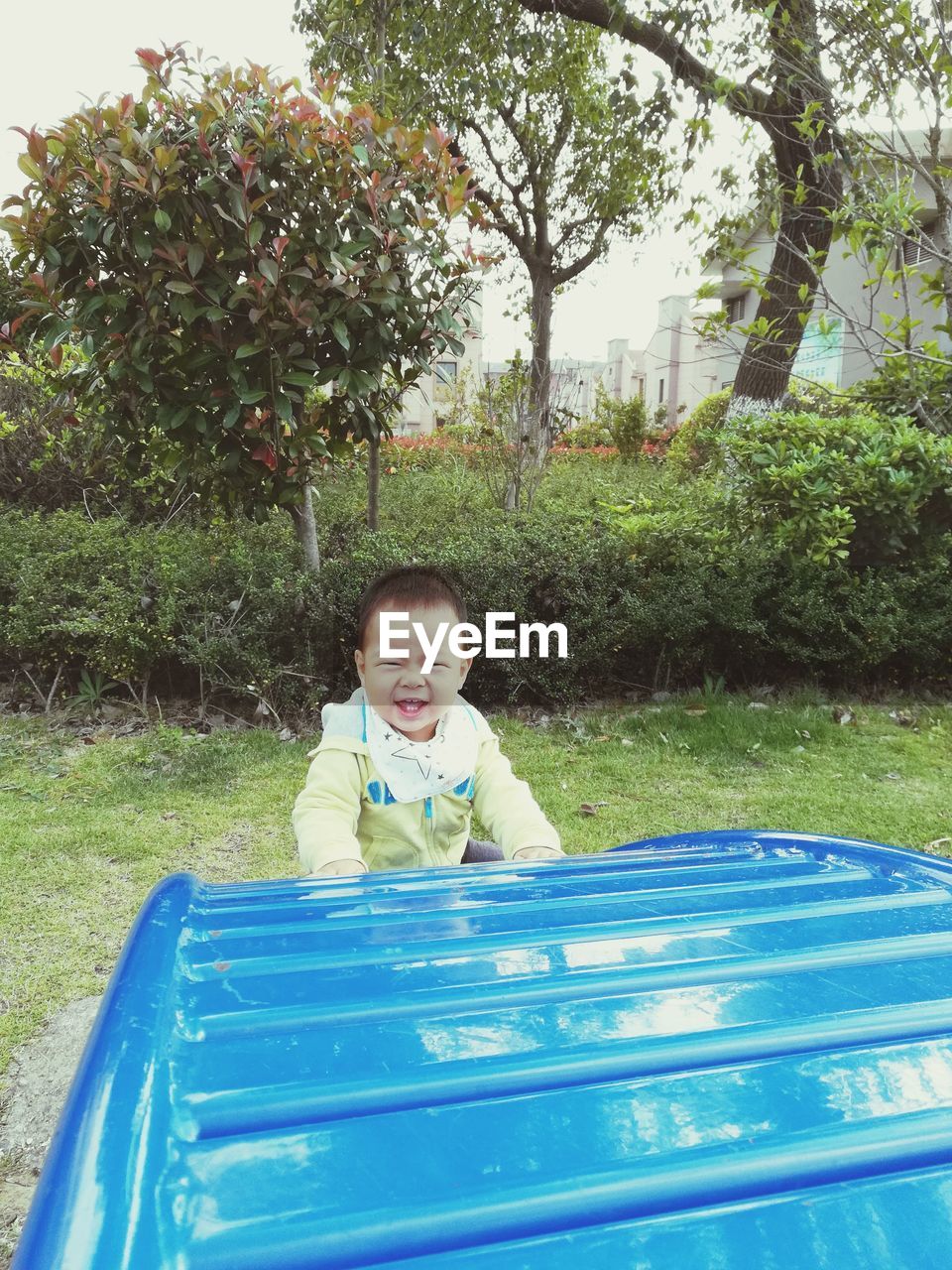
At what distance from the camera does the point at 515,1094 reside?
2.41 feet

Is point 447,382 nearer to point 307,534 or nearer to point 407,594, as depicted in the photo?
point 307,534

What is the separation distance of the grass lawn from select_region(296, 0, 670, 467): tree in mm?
3312

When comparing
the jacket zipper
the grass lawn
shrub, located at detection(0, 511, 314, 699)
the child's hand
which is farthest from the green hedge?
the child's hand

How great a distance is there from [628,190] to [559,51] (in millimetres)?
4297

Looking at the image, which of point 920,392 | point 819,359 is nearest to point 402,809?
point 920,392

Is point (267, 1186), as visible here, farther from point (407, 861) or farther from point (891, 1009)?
point (407, 861)

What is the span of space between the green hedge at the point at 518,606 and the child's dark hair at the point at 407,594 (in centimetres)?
243

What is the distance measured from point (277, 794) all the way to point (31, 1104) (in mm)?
1894

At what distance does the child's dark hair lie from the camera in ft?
7.29

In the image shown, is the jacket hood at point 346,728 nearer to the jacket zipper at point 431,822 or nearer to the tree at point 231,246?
the jacket zipper at point 431,822

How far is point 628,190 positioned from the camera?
12500 mm

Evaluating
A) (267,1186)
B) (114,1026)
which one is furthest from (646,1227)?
(114,1026)

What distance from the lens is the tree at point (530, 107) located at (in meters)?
7.20

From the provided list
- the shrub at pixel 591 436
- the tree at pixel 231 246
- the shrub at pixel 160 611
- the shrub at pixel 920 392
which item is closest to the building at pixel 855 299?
the shrub at pixel 920 392
